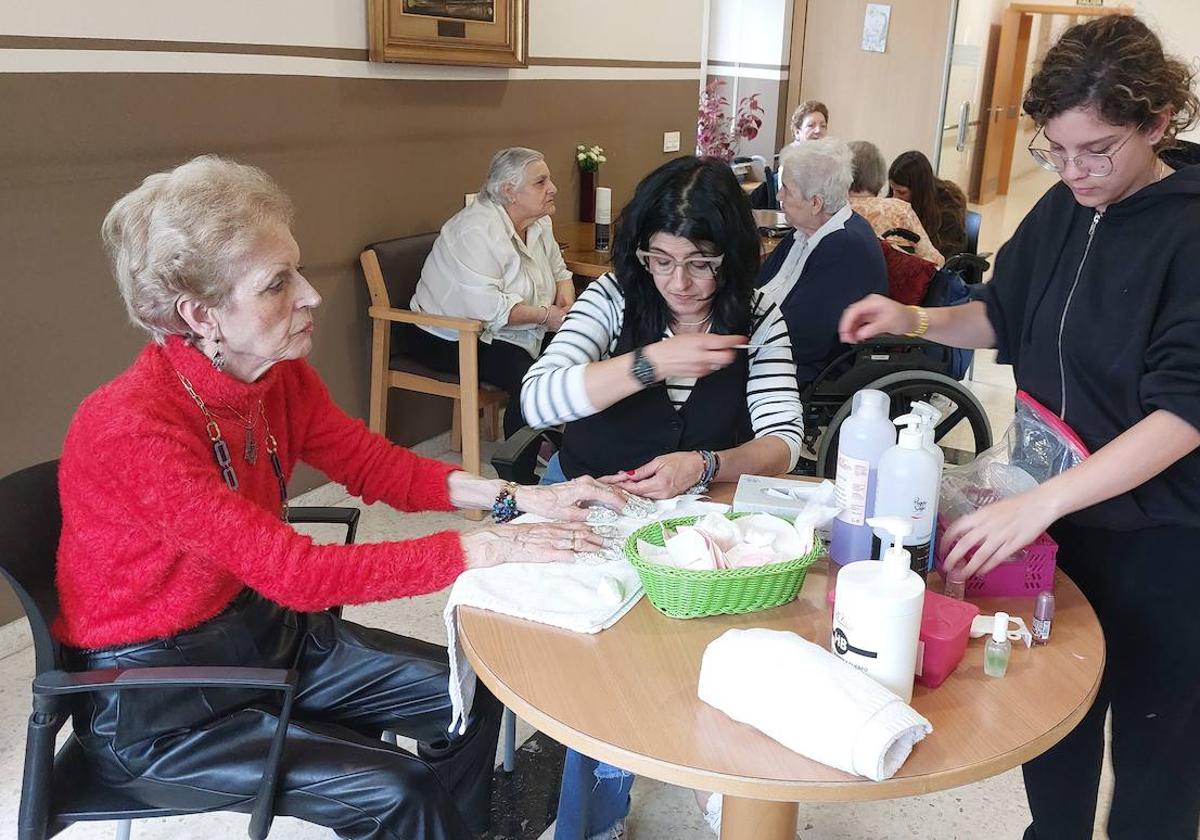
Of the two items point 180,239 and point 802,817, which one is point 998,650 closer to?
point 802,817

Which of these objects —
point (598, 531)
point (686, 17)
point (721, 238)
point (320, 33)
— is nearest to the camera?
point (598, 531)

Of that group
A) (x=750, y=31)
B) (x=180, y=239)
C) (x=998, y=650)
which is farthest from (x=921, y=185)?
(x=180, y=239)

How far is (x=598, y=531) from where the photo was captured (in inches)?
Answer: 60.0

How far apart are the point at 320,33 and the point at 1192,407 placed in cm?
281

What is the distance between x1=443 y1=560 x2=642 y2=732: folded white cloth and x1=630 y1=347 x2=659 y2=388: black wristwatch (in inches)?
17.1

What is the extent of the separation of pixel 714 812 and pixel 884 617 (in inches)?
40.4

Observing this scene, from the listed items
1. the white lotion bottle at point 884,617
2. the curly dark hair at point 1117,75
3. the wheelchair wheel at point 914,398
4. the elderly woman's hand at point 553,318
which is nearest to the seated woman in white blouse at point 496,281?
the elderly woman's hand at point 553,318

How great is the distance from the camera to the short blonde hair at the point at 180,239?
4.54 ft

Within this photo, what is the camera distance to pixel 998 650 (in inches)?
47.4

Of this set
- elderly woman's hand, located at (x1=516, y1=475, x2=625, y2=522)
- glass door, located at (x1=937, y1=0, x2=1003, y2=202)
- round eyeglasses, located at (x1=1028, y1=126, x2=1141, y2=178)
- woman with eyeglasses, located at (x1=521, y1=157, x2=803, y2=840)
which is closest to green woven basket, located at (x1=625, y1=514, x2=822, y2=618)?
elderly woman's hand, located at (x1=516, y1=475, x2=625, y2=522)

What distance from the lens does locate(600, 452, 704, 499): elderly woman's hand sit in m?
1.66

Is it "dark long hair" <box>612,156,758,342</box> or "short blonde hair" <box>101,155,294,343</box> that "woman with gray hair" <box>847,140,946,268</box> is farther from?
"short blonde hair" <box>101,155,294,343</box>

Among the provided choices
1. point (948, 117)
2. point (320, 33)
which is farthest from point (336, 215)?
point (948, 117)

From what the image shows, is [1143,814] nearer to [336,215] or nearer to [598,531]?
[598,531]
